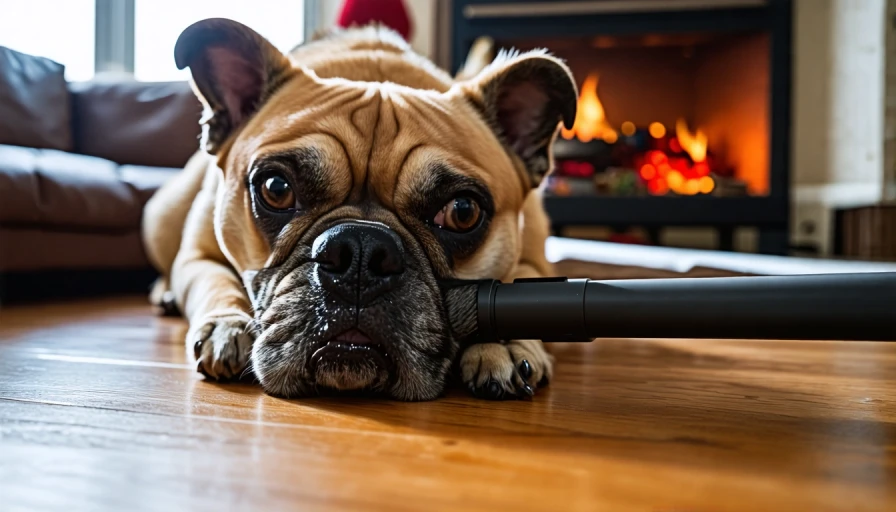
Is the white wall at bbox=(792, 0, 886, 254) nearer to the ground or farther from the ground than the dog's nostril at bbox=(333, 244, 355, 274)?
farther from the ground

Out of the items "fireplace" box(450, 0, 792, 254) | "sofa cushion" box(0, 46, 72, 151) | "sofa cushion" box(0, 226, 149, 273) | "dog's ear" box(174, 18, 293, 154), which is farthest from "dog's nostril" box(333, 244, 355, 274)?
"fireplace" box(450, 0, 792, 254)

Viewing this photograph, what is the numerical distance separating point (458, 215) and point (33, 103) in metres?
2.75

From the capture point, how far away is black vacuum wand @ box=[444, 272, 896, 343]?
110cm

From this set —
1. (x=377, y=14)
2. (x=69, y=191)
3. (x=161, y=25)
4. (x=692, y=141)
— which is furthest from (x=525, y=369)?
(x=161, y=25)

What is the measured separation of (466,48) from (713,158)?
67.9 inches

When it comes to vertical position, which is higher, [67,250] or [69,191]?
[69,191]

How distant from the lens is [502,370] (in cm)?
132

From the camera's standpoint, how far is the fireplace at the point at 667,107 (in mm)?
4496

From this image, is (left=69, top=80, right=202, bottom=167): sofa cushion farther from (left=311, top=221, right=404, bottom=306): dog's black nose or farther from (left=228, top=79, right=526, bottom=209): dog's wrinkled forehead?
(left=311, top=221, right=404, bottom=306): dog's black nose

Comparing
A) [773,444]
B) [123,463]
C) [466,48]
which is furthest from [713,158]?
[123,463]

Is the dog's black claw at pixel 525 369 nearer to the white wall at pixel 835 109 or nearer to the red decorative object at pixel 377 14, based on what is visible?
the red decorative object at pixel 377 14

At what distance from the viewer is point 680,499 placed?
2.70 feet

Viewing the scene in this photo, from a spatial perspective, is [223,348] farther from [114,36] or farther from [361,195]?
[114,36]

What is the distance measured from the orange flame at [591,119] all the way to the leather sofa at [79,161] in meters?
2.33
